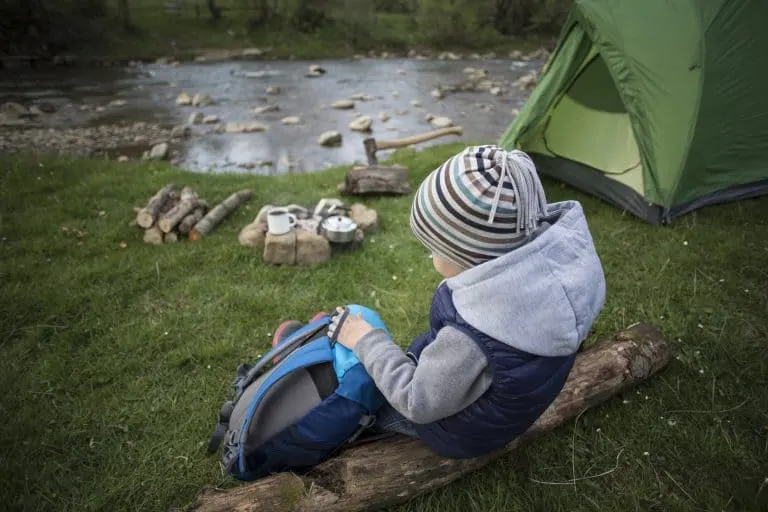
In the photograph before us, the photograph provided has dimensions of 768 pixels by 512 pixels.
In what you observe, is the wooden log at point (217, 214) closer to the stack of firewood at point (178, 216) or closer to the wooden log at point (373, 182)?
the stack of firewood at point (178, 216)

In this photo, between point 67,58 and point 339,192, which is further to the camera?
point 67,58

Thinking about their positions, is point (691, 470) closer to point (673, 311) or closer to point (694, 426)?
point (694, 426)

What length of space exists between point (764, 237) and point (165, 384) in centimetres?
504

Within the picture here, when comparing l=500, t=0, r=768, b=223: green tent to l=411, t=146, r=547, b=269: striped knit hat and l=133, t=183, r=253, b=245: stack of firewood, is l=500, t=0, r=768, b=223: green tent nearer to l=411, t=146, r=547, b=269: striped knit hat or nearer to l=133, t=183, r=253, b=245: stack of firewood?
l=411, t=146, r=547, b=269: striped knit hat

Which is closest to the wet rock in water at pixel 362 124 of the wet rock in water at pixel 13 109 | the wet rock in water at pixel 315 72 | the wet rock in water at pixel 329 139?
the wet rock in water at pixel 329 139

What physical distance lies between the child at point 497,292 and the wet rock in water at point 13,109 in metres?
12.9

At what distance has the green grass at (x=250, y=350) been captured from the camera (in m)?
2.23

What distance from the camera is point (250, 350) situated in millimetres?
3205

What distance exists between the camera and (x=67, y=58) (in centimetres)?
1599

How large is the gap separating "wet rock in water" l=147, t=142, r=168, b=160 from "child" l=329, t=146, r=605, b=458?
8272mm

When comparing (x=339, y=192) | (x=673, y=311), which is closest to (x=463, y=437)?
(x=673, y=311)

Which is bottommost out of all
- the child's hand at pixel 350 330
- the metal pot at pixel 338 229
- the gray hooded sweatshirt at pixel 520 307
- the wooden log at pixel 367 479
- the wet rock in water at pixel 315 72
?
the wet rock in water at pixel 315 72

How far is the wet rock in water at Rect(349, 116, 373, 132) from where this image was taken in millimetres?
10750

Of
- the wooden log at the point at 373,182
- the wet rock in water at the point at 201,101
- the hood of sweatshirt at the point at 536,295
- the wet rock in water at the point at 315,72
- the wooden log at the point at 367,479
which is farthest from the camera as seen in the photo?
the wet rock in water at the point at 315,72
